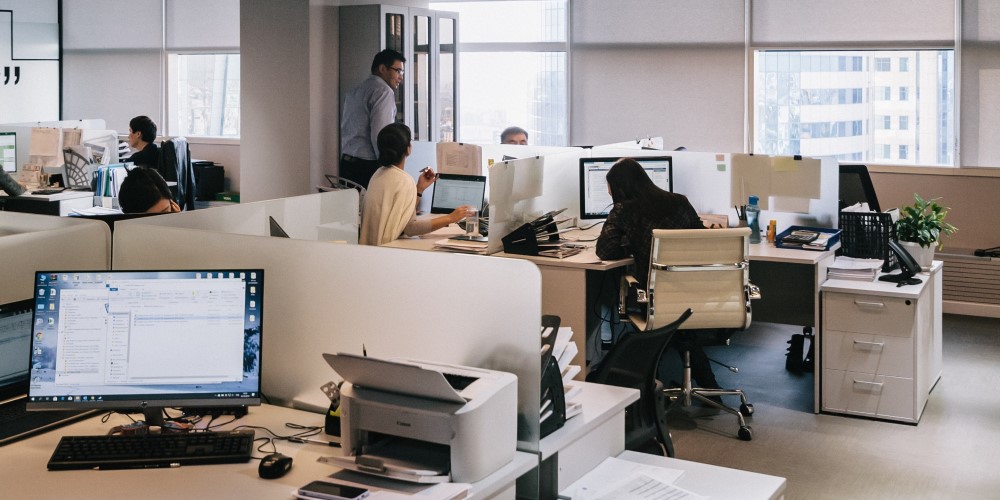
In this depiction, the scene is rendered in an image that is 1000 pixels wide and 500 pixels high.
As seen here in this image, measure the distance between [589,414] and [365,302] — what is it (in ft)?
2.05

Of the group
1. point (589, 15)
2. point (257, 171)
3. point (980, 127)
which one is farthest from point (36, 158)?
point (980, 127)

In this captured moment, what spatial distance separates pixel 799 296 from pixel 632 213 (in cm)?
127

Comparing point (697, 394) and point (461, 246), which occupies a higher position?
point (461, 246)

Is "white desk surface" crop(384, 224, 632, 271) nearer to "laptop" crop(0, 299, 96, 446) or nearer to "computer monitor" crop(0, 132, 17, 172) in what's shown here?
"laptop" crop(0, 299, 96, 446)

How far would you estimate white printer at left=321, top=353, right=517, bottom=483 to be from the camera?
2.08m

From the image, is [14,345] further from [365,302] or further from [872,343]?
[872,343]

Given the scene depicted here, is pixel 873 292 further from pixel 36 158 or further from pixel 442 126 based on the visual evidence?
pixel 36 158

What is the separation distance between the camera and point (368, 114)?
24.9 feet

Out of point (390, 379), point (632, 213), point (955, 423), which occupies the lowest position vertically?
point (955, 423)

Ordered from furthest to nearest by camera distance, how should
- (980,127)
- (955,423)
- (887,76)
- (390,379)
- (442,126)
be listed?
1. (442,126)
2. (887,76)
3. (980,127)
4. (955,423)
5. (390,379)

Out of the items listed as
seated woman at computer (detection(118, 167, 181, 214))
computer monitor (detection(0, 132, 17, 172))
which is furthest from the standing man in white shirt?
seated woman at computer (detection(118, 167, 181, 214))

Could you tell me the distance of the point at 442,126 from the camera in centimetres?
866

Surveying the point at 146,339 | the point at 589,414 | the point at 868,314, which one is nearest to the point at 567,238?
the point at 868,314

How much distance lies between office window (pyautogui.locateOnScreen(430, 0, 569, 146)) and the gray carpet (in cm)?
406
